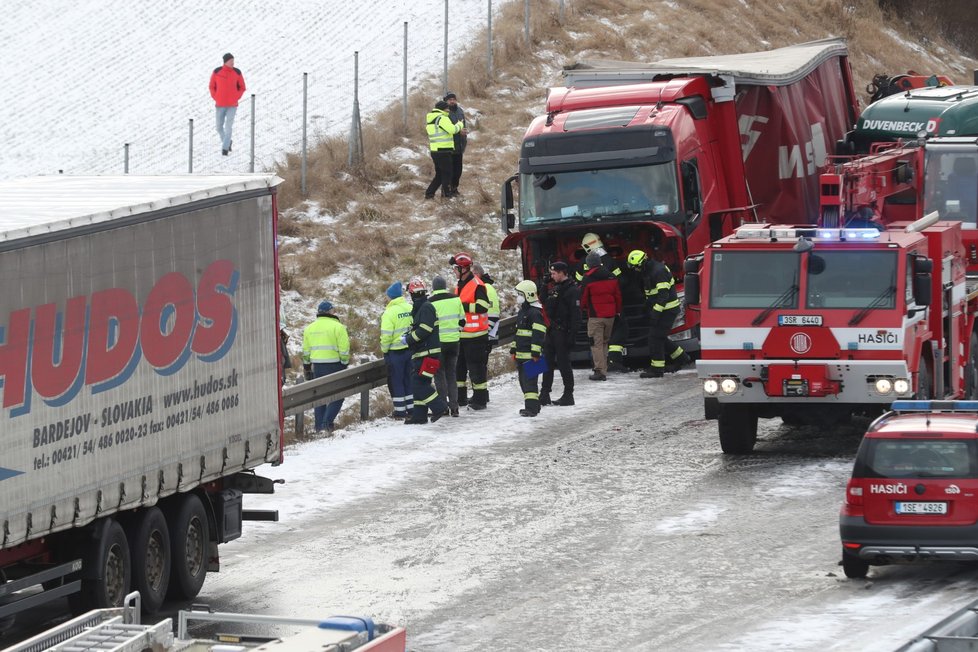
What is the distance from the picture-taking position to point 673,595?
44.2ft

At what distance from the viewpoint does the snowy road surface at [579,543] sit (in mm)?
12672

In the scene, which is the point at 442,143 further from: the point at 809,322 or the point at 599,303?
the point at 809,322

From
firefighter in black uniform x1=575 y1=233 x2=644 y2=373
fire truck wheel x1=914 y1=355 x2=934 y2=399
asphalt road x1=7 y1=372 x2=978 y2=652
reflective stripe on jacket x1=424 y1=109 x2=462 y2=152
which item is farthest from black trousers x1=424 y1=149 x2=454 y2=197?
fire truck wheel x1=914 y1=355 x2=934 y2=399

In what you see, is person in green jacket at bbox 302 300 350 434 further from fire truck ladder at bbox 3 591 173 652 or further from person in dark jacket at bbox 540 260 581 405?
fire truck ladder at bbox 3 591 173 652

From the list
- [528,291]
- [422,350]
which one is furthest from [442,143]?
[422,350]

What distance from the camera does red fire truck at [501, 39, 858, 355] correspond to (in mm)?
23703

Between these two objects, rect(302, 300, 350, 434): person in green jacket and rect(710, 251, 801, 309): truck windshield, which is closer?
rect(710, 251, 801, 309): truck windshield

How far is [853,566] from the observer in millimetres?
13820

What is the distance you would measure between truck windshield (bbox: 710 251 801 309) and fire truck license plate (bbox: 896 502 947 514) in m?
4.90

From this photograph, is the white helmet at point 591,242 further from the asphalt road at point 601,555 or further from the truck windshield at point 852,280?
the truck windshield at point 852,280

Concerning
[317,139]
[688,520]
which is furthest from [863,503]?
[317,139]

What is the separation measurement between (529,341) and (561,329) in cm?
67

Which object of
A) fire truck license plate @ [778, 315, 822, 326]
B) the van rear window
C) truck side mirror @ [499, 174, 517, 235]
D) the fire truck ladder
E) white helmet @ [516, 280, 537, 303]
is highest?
truck side mirror @ [499, 174, 517, 235]

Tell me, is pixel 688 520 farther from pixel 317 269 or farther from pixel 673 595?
pixel 317 269
